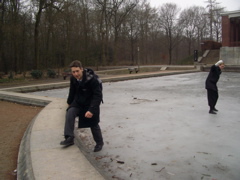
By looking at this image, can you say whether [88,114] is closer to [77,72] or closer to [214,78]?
[77,72]

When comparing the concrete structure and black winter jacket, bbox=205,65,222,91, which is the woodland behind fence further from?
black winter jacket, bbox=205,65,222,91

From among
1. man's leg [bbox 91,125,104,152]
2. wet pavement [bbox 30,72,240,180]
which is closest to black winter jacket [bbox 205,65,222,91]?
wet pavement [bbox 30,72,240,180]

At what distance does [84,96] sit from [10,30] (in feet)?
73.5

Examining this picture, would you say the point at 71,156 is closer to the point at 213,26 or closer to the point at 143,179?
the point at 143,179

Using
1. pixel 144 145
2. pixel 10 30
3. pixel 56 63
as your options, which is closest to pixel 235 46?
pixel 56 63

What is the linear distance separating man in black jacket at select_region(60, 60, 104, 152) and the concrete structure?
2937 cm

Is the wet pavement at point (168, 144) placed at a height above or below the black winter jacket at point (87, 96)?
below

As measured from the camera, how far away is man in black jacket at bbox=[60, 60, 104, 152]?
13.1ft

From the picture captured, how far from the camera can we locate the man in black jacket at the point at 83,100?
4.00 m

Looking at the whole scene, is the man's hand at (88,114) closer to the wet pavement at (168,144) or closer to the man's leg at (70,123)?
the man's leg at (70,123)

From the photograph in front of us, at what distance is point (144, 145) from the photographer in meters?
4.61

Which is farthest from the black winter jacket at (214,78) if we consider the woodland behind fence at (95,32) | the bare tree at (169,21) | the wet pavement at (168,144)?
the bare tree at (169,21)

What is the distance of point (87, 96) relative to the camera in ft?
13.5

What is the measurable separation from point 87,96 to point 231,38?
31765mm
